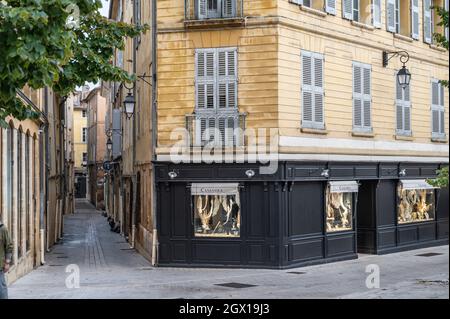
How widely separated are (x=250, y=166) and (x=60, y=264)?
23.3ft

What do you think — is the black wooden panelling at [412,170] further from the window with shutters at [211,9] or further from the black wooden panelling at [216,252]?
the window with shutters at [211,9]

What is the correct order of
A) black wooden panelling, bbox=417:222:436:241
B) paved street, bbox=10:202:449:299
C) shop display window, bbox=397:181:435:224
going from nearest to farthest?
paved street, bbox=10:202:449:299
shop display window, bbox=397:181:435:224
black wooden panelling, bbox=417:222:436:241

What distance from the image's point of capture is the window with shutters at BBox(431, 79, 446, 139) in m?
24.8

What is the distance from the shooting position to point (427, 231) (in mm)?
24594

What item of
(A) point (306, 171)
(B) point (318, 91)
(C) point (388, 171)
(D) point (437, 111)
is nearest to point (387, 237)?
(C) point (388, 171)

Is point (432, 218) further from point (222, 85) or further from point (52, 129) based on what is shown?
point (52, 129)

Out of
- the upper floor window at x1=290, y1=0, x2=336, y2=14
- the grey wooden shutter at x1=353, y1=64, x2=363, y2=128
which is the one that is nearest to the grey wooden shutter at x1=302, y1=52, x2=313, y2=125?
the upper floor window at x1=290, y1=0, x2=336, y2=14

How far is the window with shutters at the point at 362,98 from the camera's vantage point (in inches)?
830

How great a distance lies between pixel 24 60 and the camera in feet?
30.2

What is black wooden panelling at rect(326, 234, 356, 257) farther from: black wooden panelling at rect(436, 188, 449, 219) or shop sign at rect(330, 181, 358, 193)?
black wooden panelling at rect(436, 188, 449, 219)

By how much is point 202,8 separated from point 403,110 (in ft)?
26.7

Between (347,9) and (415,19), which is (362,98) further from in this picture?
(415,19)

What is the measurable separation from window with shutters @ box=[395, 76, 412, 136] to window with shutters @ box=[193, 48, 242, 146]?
22.3 feet

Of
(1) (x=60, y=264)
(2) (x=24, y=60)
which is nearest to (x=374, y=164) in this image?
(1) (x=60, y=264)
